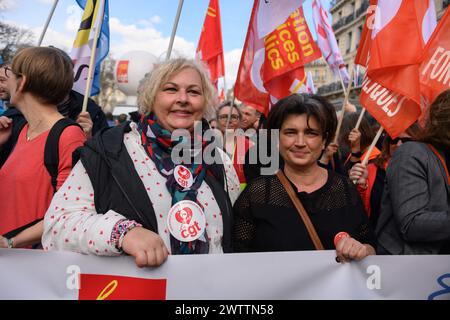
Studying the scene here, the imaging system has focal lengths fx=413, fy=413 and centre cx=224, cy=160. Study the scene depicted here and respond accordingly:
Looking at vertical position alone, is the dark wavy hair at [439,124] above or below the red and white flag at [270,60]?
below

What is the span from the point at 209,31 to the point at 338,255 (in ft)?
15.5

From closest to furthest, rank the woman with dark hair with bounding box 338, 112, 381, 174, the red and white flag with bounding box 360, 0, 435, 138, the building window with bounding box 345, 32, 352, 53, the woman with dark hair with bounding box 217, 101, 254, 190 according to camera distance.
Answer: the red and white flag with bounding box 360, 0, 435, 138, the woman with dark hair with bounding box 217, 101, 254, 190, the woman with dark hair with bounding box 338, 112, 381, 174, the building window with bounding box 345, 32, 352, 53

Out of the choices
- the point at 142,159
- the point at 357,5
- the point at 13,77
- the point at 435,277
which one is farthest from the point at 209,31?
the point at 357,5

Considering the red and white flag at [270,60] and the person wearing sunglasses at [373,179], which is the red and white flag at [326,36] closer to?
the red and white flag at [270,60]

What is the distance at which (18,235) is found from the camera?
1.78 m

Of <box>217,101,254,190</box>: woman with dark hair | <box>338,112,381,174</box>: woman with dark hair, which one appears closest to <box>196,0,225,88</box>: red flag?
<box>217,101,254,190</box>: woman with dark hair

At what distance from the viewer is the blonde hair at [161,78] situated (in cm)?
188

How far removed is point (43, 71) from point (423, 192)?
6.24ft

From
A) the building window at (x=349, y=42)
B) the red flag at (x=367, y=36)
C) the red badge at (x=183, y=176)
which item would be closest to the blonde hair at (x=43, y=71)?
the red badge at (x=183, y=176)

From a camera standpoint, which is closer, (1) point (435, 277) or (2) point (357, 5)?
(1) point (435, 277)

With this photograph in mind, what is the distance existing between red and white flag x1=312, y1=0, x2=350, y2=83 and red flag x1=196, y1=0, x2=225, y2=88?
1.44 m

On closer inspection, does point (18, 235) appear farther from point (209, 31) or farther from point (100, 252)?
point (209, 31)

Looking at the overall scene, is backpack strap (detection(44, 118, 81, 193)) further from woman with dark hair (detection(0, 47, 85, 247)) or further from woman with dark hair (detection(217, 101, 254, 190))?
woman with dark hair (detection(217, 101, 254, 190))

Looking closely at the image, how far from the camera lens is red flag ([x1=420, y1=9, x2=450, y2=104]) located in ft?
8.84
